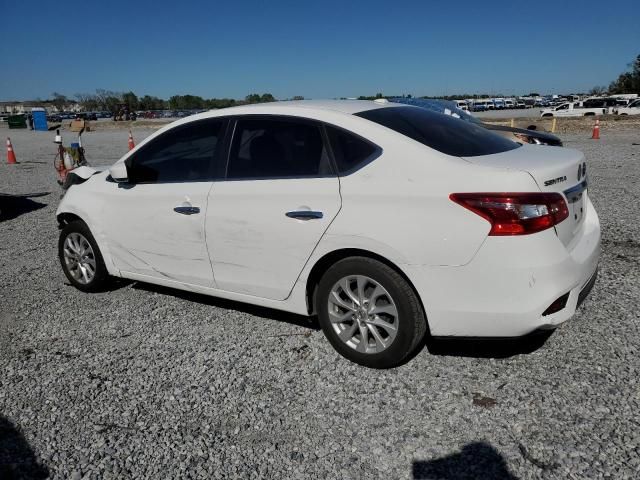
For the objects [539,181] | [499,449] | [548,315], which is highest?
[539,181]

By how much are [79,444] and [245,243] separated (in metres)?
1.53

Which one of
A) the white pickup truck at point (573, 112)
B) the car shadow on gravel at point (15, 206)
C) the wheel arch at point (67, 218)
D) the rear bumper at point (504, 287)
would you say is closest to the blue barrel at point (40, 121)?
the white pickup truck at point (573, 112)

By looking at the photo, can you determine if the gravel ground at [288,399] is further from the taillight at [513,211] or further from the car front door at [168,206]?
the taillight at [513,211]

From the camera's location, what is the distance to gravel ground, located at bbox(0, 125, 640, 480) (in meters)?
2.54

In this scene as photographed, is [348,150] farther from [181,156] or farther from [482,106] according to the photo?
[482,106]

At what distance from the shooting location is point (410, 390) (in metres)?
3.11

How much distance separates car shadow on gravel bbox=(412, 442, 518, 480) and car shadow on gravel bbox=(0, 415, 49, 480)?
1815 millimetres

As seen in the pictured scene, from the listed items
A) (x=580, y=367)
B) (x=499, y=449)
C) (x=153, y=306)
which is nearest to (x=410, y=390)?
(x=499, y=449)

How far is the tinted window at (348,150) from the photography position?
3189 mm

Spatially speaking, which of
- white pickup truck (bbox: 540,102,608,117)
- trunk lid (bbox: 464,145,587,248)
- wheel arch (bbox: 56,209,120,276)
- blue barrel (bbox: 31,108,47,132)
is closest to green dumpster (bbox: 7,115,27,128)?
blue barrel (bbox: 31,108,47,132)

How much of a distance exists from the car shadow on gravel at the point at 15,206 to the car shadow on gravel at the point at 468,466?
8259 mm

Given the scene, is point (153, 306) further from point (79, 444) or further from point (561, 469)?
point (561, 469)

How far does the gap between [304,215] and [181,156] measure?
1.39m

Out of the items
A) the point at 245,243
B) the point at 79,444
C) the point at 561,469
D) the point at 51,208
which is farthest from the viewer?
the point at 51,208
